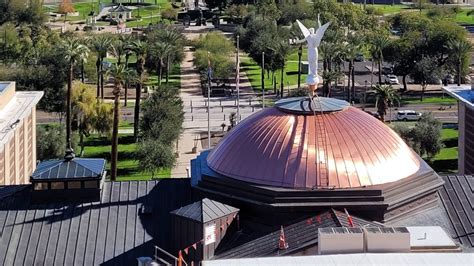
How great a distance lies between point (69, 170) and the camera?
43688 millimetres

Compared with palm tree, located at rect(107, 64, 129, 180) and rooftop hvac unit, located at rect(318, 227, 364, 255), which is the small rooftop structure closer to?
rooftop hvac unit, located at rect(318, 227, 364, 255)

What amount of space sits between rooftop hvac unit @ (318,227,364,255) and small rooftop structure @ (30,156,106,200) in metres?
13.2

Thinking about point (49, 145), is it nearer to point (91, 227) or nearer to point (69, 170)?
point (69, 170)

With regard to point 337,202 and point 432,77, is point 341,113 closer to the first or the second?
point 337,202

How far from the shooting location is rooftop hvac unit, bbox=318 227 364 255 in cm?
3438

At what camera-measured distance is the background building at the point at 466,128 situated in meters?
60.6

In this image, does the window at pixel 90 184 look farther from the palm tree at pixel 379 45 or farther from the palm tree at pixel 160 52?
the palm tree at pixel 379 45

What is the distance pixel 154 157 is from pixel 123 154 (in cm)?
1059

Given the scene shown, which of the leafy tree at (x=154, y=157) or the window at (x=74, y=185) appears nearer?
the window at (x=74, y=185)

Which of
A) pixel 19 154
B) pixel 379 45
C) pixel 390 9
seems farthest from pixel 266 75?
pixel 390 9

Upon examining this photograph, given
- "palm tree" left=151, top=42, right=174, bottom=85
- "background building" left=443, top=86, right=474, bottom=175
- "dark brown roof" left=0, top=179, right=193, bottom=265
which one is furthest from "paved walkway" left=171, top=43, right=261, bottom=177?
"dark brown roof" left=0, top=179, right=193, bottom=265

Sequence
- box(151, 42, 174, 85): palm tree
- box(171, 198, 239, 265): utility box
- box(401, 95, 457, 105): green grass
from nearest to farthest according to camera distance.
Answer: box(171, 198, 239, 265): utility box → box(401, 95, 457, 105): green grass → box(151, 42, 174, 85): palm tree

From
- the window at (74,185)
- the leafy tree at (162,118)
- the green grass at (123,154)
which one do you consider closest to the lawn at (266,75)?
the leafy tree at (162,118)

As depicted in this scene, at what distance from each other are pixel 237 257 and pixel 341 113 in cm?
971
